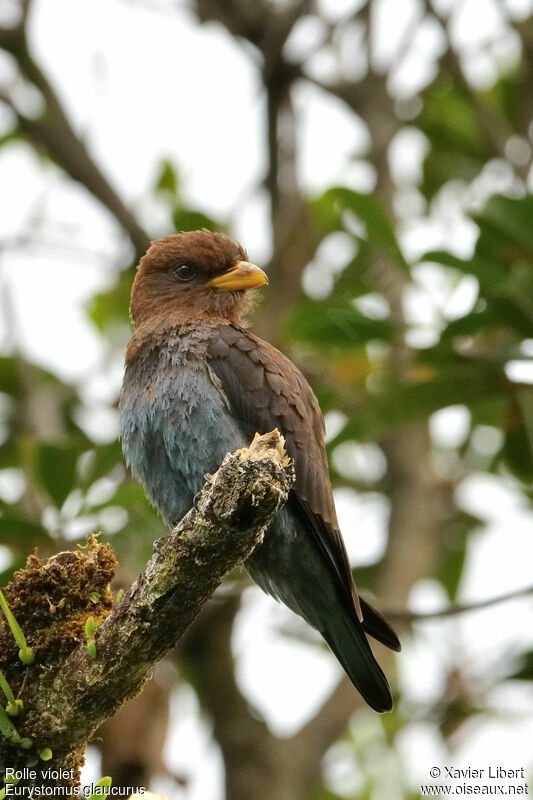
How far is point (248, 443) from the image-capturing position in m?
5.15

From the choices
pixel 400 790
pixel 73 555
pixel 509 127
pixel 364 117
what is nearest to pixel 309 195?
pixel 364 117

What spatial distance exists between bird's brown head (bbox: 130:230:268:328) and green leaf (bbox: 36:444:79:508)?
772 mm

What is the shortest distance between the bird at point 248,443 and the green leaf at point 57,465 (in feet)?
1.96

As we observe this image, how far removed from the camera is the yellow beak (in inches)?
233

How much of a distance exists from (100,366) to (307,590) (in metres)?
3.93

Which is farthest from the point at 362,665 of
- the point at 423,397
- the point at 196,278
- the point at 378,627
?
the point at 196,278

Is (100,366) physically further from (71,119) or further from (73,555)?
(73,555)

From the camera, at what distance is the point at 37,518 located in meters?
6.61

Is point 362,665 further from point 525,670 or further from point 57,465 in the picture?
point 57,465

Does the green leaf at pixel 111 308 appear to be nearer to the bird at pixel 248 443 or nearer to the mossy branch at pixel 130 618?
the bird at pixel 248 443

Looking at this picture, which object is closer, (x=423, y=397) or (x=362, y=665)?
(x=362, y=665)

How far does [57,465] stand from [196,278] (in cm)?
123

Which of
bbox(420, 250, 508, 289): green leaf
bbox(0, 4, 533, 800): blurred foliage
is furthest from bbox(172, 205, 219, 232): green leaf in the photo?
bbox(420, 250, 508, 289): green leaf

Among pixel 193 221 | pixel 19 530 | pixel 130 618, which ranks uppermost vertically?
pixel 130 618
